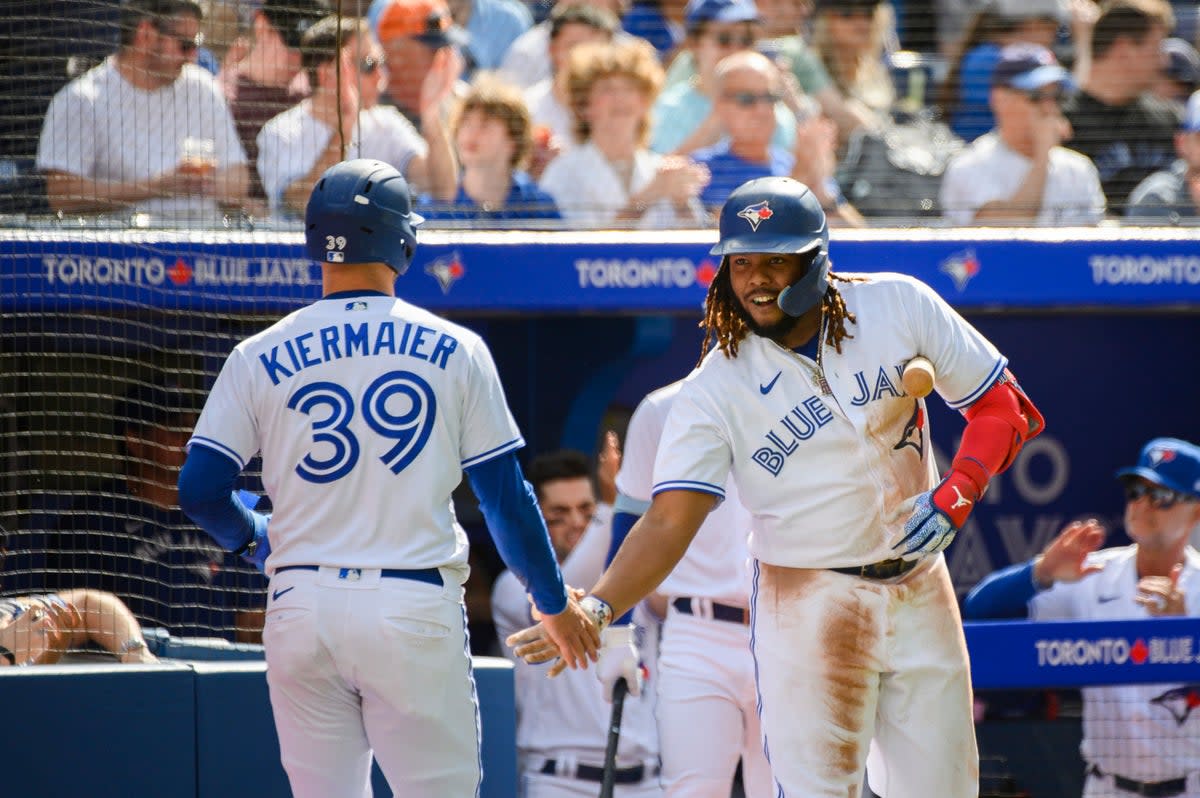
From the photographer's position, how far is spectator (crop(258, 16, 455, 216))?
5691 mm

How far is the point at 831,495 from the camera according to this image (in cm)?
357

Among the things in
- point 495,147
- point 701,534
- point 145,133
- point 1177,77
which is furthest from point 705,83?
point 701,534

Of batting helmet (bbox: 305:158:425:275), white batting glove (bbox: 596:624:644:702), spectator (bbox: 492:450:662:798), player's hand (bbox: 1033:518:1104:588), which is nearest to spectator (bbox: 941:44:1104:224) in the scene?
player's hand (bbox: 1033:518:1104:588)

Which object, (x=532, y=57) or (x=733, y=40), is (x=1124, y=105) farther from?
(x=532, y=57)

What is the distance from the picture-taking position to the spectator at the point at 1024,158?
6.67m

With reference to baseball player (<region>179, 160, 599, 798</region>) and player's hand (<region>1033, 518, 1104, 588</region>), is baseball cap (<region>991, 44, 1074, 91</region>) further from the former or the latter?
A: baseball player (<region>179, 160, 599, 798</region>)

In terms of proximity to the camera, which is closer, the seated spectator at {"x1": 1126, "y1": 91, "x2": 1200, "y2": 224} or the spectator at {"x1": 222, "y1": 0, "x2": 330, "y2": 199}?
the spectator at {"x1": 222, "y1": 0, "x2": 330, "y2": 199}

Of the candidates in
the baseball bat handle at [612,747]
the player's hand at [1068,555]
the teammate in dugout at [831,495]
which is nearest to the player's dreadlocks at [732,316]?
the teammate in dugout at [831,495]

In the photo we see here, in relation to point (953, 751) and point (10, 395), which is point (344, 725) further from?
point (10, 395)

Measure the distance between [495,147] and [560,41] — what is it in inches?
41.4

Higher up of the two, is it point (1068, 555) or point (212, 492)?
point (212, 492)

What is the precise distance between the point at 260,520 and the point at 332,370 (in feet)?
1.59

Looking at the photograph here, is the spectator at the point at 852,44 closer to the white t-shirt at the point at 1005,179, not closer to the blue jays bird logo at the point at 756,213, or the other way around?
the white t-shirt at the point at 1005,179

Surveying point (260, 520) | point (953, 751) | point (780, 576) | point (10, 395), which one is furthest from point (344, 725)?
point (10, 395)
